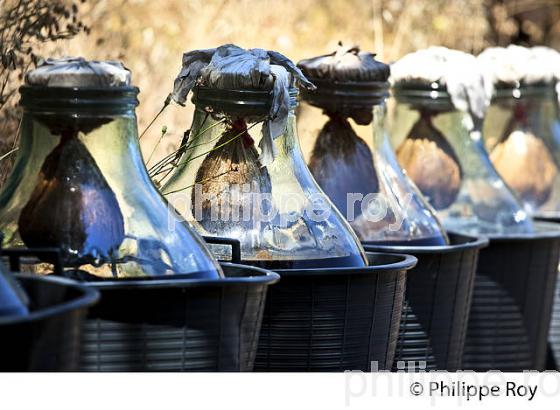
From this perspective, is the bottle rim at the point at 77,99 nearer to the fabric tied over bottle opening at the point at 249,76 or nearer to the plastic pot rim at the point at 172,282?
the plastic pot rim at the point at 172,282

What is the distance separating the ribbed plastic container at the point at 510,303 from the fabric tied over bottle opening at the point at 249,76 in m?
1.50

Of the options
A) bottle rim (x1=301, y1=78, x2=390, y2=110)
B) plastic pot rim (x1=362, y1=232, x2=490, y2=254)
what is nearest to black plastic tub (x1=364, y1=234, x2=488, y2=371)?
plastic pot rim (x1=362, y1=232, x2=490, y2=254)

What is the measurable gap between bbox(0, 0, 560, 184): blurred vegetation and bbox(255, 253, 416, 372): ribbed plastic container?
4.69ft

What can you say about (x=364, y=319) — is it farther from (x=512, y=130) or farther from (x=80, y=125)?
(x=512, y=130)

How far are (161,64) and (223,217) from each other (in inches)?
146

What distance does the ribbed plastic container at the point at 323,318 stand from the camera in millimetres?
3098

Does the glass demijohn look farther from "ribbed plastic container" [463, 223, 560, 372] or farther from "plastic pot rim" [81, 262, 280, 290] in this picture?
"ribbed plastic container" [463, 223, 560, 372]

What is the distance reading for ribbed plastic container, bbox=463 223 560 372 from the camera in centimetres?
455

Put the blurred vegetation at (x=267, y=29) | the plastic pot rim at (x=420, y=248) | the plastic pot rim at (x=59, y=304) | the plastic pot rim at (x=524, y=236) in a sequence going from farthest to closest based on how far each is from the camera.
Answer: the blurred vegetation at (x=267, y=29)
the plastic pot rim at (x=524, y=236)
the plastic pot rim at (x=420, y=248)
the plastic pot rim at (x=59, y=304)

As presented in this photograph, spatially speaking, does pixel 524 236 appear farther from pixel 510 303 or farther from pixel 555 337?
pixel 555 337

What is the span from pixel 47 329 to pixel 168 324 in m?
0.46

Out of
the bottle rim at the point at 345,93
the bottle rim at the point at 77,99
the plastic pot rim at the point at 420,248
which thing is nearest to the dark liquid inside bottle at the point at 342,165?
the bottle rim at the point at 345,93

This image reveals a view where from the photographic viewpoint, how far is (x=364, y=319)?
10.5ft

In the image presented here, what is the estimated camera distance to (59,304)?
2381 millimetres
